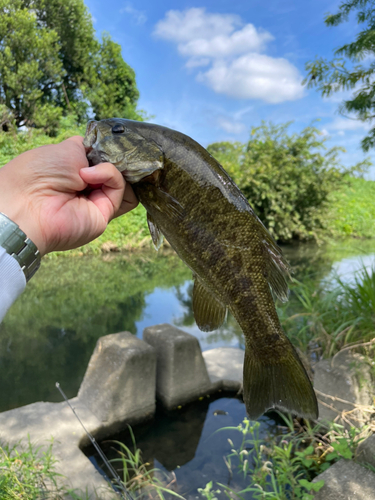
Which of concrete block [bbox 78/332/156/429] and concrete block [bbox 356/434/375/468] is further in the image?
concrete block [bbox 78/332/156/429]

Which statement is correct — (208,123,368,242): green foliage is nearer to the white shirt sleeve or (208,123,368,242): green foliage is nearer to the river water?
the river water

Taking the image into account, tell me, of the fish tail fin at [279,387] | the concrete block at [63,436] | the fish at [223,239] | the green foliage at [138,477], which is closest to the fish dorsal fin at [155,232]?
the fish at [223,239]

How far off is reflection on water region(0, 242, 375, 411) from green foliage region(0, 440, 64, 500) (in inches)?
85.4

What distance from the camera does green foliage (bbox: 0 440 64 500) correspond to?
2201 mm

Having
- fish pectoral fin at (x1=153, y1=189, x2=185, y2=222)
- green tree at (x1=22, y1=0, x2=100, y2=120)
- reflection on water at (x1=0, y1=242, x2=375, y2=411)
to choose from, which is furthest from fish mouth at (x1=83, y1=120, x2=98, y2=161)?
green tree at (x1=22, y1=0, x2=100, y2=120)

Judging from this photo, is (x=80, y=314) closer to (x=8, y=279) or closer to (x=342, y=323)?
(x=342, y=323)

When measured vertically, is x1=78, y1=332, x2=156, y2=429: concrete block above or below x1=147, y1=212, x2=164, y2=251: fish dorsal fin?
below

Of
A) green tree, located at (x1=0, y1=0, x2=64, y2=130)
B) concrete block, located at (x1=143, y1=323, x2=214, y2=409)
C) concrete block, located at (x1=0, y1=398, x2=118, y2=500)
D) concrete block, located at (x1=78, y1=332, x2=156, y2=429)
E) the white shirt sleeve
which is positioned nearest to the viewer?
the white shirt sleeve

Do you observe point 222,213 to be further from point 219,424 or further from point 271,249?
point 219,424

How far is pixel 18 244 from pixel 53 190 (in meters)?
0.28

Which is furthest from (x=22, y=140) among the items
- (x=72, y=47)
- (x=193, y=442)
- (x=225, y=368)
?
(x=193, y=442)

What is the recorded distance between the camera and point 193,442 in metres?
3.90

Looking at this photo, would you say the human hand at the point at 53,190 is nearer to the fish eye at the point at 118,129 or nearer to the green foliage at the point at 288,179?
the fish eye at the point at 118,129

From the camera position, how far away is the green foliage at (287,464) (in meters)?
2.55
